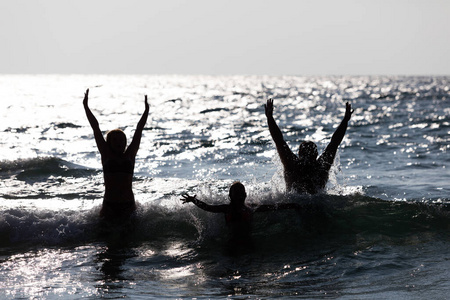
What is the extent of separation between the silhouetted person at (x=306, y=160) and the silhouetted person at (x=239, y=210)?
3.02ft

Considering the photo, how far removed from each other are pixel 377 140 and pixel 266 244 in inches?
569

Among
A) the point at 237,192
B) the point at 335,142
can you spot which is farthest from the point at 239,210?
the point at 335,142

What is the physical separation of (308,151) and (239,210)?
1.51 m

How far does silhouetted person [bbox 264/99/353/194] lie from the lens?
27.1 feet

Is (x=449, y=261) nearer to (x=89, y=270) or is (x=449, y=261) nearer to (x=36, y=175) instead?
(x=89, y=270)

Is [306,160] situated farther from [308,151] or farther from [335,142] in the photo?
[335,142]

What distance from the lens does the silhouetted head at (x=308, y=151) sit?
8.41 meters

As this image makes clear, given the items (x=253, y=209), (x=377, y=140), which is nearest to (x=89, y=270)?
(x=253, y=209)

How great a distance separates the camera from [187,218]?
9.23 metres

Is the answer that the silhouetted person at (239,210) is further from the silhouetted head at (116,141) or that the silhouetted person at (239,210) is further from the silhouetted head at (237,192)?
the silhouetted head at (116,141)

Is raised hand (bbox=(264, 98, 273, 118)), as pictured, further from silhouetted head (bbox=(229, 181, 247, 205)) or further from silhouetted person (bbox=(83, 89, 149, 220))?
silhouetted person (bbox=(83, 89, 149, 220))

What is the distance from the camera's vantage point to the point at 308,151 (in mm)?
8430

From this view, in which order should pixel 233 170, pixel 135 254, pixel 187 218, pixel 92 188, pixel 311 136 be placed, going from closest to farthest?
pixel 135 254 → pixel 187 218 → pixel 92 188 → pixel 233 170 → pixel 311 136

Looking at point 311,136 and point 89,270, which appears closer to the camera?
point 89,270
